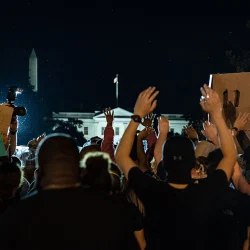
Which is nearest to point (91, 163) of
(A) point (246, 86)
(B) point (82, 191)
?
(B) point (82, 191)

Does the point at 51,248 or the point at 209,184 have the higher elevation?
the point at 209,184

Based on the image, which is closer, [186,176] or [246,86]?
[186,176]

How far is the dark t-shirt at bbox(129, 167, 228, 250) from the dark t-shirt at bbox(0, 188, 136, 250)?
1.55 ft

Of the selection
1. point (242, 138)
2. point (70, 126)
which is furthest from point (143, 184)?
point (70, 126)

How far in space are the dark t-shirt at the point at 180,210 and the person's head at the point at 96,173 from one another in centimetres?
41

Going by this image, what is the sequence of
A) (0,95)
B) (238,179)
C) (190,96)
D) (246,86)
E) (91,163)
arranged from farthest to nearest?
(190,96)
(0,95)
(246,86)
(238,179)
(91,163)

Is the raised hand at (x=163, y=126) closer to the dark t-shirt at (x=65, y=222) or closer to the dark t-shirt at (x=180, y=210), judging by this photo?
the dark t-shirt at (x=180, y=210)

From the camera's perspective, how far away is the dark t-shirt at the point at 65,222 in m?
2.76

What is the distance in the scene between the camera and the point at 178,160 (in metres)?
3.46

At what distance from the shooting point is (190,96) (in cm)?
8319

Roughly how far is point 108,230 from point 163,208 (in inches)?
22.9

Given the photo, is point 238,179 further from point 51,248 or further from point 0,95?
point 0,95

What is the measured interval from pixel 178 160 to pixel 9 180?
56.3 inches

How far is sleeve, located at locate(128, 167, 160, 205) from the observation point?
342 cm
